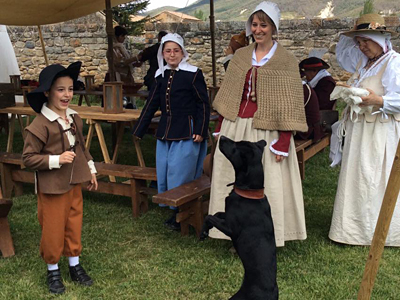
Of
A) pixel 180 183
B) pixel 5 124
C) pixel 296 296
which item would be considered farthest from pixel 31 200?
pixel 5 124

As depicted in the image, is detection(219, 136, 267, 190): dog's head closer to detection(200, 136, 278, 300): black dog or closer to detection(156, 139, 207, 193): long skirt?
detection(200, 136, 278, 300): black dog

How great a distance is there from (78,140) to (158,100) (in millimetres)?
1130

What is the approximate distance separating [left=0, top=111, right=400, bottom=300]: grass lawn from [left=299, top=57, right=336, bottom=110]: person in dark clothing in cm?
165

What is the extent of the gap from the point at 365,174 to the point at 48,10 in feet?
14.7

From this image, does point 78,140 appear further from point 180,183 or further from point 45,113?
point 180,183

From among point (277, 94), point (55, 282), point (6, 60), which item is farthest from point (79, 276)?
point (6, 60)

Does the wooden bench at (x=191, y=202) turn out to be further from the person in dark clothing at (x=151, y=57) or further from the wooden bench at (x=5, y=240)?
the person in dark clothing at (x=151, y=57)

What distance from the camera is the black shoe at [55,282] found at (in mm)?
2902

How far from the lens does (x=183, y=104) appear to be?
3.74 metres

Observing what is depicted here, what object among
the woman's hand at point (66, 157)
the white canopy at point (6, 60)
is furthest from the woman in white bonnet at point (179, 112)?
the white canopy at point (6, 60)

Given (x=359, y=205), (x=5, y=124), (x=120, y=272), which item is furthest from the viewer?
(x=5, y=124)

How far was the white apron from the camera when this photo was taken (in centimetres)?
340

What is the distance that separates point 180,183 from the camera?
12.6 feet

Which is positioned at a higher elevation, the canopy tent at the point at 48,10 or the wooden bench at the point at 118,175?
the canopy tent at the point at 48,10
